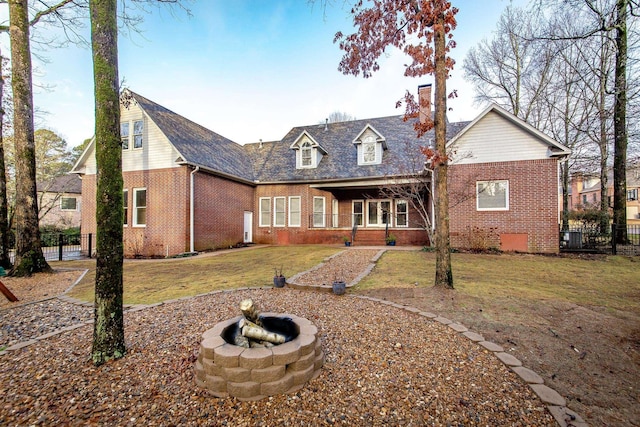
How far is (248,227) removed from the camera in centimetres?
1705

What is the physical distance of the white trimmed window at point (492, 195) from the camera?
11.5 meters

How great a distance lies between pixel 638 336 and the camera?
3.73m

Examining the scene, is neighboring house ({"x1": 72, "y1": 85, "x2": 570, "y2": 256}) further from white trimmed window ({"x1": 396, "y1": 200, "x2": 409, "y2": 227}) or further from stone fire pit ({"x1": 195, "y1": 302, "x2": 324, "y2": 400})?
stone fire pit ({"x1": 195, "y1": 302, "x2": 324, "y2": 400})

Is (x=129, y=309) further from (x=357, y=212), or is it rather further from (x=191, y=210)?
(x=357, y=212)

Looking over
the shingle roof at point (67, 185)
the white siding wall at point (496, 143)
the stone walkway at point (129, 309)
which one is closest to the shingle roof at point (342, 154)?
the white siding wall at point (496, 143)

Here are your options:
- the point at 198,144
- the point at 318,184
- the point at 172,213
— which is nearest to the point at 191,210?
the point at 172,213

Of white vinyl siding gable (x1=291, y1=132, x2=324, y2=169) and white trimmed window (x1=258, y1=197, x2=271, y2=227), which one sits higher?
white vinyl siding gable (x1=291, y1=132, x2=324, y2=169)

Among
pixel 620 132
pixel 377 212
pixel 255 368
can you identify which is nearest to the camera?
pixel 255 368

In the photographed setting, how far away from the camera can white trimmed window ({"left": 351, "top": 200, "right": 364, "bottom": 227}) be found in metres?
17.0

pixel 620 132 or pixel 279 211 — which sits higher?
pixel 620 132

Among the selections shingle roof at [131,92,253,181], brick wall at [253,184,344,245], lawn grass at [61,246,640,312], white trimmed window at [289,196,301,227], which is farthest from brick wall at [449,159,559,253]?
shingle roof at [131,92,253,181]

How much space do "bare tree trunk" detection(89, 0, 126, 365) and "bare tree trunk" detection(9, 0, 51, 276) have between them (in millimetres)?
7335

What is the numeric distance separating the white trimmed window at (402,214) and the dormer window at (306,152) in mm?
5543

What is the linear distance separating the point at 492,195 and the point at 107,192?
42.5 feet
